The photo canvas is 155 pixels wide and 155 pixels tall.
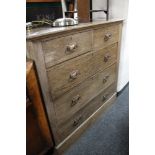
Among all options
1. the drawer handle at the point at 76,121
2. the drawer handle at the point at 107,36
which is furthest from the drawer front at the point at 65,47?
the drawer handle at the point at 76,121

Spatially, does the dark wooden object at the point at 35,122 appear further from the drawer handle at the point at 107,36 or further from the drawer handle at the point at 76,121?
the drawer handle at the point at 107,36

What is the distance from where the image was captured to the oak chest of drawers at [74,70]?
36.4 inches

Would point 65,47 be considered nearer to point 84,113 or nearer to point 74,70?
point 74,70

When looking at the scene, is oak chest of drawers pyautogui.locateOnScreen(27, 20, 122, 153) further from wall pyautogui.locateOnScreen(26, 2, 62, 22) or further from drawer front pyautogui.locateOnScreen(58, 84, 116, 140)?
wall pyautogui.locateOnScreen(26, 2, 62, 22)

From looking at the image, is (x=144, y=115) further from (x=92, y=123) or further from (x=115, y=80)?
(x=115, y=80)

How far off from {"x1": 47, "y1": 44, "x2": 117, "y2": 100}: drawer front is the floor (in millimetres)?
542

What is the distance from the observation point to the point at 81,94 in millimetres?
1296

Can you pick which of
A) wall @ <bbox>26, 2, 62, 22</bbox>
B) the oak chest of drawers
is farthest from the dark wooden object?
wall @ <bbox>26, 2, 62, 22</bbox>

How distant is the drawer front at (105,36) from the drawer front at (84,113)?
0.50 meters

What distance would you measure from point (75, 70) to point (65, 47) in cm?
21

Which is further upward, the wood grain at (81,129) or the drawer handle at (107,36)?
the drawer handle at (107,36)

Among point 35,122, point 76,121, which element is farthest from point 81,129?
point 35,122

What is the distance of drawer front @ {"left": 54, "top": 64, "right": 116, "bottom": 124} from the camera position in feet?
3.72
